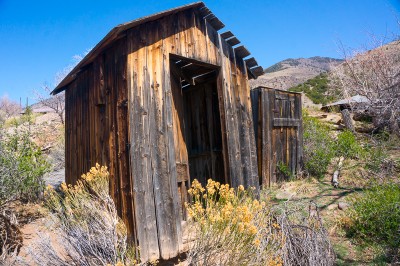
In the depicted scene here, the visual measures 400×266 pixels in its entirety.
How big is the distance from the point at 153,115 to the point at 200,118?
301 centimetres

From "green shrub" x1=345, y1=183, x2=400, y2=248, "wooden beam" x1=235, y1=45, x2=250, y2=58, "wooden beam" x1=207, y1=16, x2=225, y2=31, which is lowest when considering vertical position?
"green shrub" x1=345, y1=183, x2=400, y2=248

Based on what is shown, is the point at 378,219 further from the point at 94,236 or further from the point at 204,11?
the point at 204,11

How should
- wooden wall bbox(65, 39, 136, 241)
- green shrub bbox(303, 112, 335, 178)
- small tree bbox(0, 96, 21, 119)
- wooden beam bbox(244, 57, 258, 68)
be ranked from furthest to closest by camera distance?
small tree bbox(0, 96, 21, 119) < green shrub bbox(303, 112, 335, 178) < wooden beam bbox(244, 57, 258, 68) < wooden wall bbox(65, 39, 136, 241)

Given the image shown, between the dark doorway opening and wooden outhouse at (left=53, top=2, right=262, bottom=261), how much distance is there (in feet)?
0.11

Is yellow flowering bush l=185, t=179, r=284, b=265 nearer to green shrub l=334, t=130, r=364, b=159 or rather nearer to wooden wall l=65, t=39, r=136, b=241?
wooden wall l=65, t=39, r=136, b=241

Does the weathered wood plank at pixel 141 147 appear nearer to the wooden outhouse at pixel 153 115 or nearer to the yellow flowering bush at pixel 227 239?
the wooden outhouse at pixel 153 115

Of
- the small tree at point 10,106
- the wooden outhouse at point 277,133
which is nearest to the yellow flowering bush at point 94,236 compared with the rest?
the wooden outhouse at point 277,133

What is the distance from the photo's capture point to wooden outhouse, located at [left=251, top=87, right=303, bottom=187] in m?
7.78

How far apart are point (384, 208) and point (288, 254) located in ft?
6.60

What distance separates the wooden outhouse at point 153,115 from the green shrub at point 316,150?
3.01m

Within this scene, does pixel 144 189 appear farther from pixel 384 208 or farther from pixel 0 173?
pixel 0 173

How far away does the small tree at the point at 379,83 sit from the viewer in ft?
19.9

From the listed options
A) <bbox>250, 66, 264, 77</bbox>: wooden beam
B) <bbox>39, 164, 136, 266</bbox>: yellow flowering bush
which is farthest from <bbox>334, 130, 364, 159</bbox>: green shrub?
<bbox>39, 164, 136, 266</bbox>: yellow flowering bush

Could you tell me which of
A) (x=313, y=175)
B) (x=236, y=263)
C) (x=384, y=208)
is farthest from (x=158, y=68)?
(x=313, y=175)
